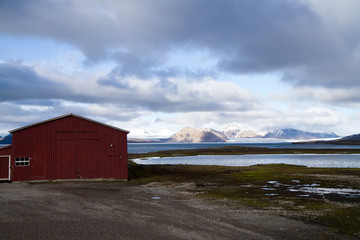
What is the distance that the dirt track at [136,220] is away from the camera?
49.6 feet

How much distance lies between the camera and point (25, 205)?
72.3 ft

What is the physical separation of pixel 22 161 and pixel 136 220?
87.0 feet

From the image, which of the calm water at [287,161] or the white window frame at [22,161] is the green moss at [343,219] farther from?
the calm water at [287,161]

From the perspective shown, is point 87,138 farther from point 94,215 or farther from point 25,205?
point 94,215

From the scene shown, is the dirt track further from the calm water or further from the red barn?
the calm water

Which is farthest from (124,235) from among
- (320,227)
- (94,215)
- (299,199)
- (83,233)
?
(299,199)

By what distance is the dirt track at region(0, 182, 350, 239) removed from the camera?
49.6ft

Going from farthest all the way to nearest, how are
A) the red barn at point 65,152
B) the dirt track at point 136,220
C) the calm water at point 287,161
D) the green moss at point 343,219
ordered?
the calm water at point 287,161 < the red barn at point 65,152 < the green moss at point 343,219 < the dirt track at point 136,220

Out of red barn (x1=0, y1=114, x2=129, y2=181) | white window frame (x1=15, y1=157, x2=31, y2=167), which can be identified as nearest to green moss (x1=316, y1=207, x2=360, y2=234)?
red barn (x1=0, y1=114, x2=129, y2=181)

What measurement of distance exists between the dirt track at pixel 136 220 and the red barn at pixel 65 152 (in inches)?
555

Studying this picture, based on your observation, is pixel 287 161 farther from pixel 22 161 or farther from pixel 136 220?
pixel 136 220

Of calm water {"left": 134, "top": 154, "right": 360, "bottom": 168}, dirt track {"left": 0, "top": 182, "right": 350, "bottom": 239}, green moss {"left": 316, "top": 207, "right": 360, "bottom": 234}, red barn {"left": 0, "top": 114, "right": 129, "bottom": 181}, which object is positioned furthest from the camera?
calm water {"left": 134, "top": 154, "right": 360, "bottom": 168}

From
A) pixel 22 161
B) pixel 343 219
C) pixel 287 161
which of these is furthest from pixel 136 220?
pixel 287 161

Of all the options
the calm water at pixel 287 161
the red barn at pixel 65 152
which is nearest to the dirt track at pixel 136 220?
the red barn at pixel 65 152
